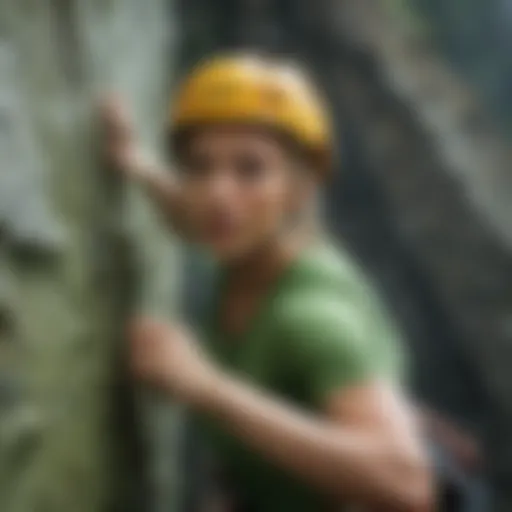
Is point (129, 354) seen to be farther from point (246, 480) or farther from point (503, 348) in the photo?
point (503, 348)

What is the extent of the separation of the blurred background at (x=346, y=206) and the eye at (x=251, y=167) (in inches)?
4.4

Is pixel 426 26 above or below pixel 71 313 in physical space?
above

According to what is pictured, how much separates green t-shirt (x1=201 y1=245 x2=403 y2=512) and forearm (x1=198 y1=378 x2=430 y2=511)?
3cm

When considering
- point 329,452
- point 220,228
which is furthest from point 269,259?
point 329,452

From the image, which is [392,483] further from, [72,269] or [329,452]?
[72,269]

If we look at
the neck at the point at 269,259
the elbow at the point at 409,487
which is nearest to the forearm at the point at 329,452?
the elbow at the point at 409,487

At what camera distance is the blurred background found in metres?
0.88

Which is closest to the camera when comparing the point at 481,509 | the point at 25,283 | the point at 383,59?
the point at 25,283

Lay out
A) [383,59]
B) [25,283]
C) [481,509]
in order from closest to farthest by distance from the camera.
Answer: [25,283]
[481,509]
[383,59]

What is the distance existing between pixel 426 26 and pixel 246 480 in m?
0.42

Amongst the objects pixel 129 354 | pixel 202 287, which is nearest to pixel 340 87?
pixel 202 287

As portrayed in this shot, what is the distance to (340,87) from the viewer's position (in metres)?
1.05

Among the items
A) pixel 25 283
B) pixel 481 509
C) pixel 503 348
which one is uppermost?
pixel 503 348

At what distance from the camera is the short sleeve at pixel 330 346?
0.82 m
